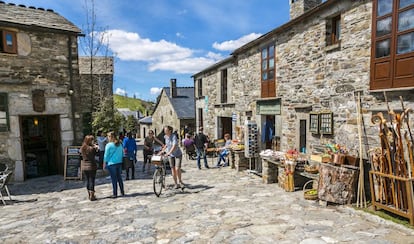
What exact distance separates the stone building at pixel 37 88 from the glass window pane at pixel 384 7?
9620mm

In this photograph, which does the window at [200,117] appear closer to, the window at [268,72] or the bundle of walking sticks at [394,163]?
the window at [268,72]

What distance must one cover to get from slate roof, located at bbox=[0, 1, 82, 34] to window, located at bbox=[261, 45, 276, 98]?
7.24 m

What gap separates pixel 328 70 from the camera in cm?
696

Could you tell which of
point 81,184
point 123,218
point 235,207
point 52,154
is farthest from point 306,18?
point 52,154

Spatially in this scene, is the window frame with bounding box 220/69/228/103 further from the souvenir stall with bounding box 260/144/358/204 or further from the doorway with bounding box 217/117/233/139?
the souvenir stall with bounding box 260/144/358/204

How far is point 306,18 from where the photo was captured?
306 inches

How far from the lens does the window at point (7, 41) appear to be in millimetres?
8336

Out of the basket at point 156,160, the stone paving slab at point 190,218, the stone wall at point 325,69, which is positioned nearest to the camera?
the stone paving slab at point 190,218

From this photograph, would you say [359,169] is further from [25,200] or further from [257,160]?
[25,200]

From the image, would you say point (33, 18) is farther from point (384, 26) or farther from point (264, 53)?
point (384, 26)

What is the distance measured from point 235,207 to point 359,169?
2826mm

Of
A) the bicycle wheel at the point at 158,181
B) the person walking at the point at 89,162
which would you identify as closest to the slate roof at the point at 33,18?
the person walking at the point at 89,162

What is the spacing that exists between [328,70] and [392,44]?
1.78 m

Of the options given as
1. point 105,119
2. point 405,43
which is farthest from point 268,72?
point 105,119
